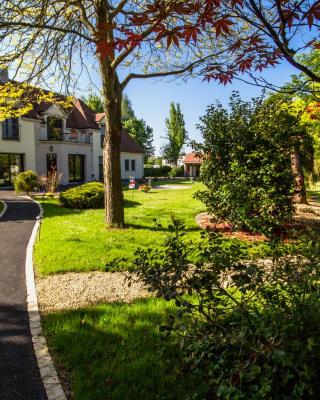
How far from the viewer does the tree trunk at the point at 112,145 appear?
36.1 ft

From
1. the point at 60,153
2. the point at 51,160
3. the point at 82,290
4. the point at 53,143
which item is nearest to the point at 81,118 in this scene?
the point at 53,143

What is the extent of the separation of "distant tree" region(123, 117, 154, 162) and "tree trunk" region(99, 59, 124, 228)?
2161 inches

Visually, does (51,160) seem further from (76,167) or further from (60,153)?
(76,167)

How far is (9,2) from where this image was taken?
352 inches

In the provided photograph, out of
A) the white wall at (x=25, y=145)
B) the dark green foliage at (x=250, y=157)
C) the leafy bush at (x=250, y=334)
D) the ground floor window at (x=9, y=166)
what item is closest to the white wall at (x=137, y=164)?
the white wall at (x=25, y=145)

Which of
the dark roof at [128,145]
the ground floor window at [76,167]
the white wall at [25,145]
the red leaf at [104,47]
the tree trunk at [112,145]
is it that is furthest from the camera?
the dark roof at [128,145]

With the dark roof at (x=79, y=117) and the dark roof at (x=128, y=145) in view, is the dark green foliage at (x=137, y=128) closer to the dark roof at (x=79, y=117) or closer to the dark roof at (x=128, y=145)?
the dark roof at (x=128, y=145)

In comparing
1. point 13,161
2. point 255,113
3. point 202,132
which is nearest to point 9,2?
point 202,132

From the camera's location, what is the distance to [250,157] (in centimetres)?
1092

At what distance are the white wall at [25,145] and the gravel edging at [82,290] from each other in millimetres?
24027

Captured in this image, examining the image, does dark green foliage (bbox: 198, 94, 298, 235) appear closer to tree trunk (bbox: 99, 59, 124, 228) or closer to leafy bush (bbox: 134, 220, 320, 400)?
tree trunk (bbox: 99, 59, 124, 228)

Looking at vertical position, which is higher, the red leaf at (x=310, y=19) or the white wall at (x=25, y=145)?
the white wall at (x=25, y=145)

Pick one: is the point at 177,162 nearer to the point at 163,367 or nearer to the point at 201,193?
the point at 201,193

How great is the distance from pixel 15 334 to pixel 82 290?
1.65 meters
